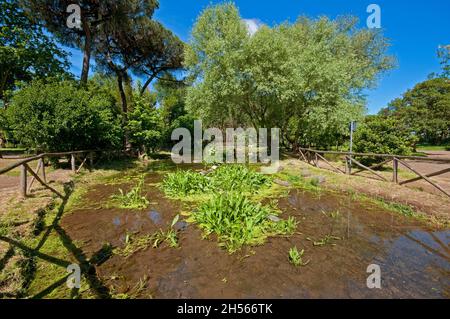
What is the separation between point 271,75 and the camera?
41.2 feet

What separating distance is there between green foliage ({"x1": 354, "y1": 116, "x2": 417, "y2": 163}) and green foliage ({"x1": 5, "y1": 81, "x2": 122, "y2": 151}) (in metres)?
13.9

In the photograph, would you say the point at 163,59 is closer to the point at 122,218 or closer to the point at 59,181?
Answer: the point at 59,181

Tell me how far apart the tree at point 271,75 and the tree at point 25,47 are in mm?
8540

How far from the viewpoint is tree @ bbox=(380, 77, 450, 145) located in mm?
28016

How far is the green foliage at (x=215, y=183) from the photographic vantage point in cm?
714

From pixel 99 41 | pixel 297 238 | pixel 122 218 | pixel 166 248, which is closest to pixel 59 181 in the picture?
pixel 122 218

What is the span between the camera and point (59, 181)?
766 centimetres

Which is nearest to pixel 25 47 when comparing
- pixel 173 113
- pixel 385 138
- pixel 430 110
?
pixel 173 113

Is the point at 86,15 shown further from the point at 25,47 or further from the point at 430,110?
A: the point at 430,110

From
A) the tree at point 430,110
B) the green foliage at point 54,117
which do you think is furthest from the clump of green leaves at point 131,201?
the tree at point 430,110

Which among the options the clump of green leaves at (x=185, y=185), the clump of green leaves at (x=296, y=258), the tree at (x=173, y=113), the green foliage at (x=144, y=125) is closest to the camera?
the clump of green leaves at (x=296, y=258)

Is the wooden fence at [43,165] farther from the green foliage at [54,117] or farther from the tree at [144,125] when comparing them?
the tree at [144,125]

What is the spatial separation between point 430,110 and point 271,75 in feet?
105

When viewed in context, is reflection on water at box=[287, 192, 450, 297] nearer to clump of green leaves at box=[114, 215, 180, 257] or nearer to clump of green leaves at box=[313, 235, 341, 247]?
clump of green leaves at box=[313, 235, 341, 247]
